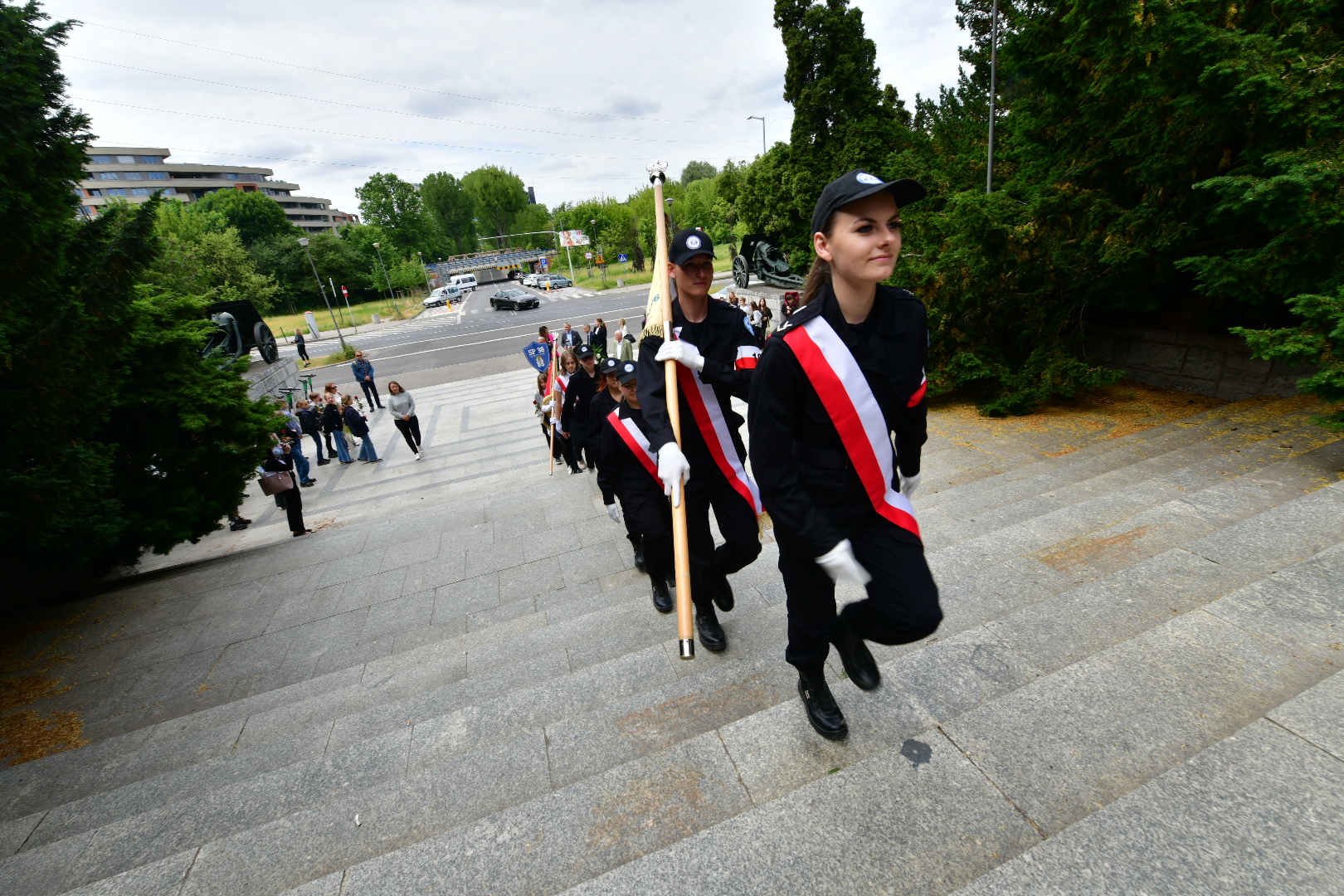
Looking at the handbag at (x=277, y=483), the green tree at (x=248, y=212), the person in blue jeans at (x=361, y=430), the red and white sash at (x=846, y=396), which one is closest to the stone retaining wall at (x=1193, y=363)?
the red and white sash at (x=846, y=396)

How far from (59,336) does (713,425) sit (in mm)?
5695

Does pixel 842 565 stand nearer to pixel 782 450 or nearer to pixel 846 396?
pixel 782 450

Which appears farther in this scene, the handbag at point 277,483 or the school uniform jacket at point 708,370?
the handbag at point 277,483

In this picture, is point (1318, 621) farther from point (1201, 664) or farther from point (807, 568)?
point (807, 568)

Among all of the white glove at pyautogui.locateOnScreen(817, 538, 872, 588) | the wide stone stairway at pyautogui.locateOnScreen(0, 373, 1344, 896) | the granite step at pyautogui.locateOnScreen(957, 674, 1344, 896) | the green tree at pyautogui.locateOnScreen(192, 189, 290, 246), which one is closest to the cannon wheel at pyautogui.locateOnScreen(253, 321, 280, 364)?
the wide stone stairway at pyautogui.locateOnScreen(0, 373, 1344, 896)

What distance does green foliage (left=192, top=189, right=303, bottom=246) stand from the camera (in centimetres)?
6212

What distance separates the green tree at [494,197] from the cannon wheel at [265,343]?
85.8 meters

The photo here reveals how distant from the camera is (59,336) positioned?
4930 millimetres

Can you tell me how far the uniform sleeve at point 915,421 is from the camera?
2339 millimetres

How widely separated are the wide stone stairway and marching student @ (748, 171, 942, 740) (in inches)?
19.2

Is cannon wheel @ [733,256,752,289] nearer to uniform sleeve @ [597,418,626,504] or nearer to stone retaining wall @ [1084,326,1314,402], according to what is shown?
stone retaining wall @ [1084,326,1314,402]

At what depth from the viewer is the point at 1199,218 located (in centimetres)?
644

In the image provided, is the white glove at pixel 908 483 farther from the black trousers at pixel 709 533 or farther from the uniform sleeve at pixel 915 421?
the black trousers at pixel 709 533

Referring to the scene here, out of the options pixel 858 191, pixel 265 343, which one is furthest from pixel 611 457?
pixel 265 343
